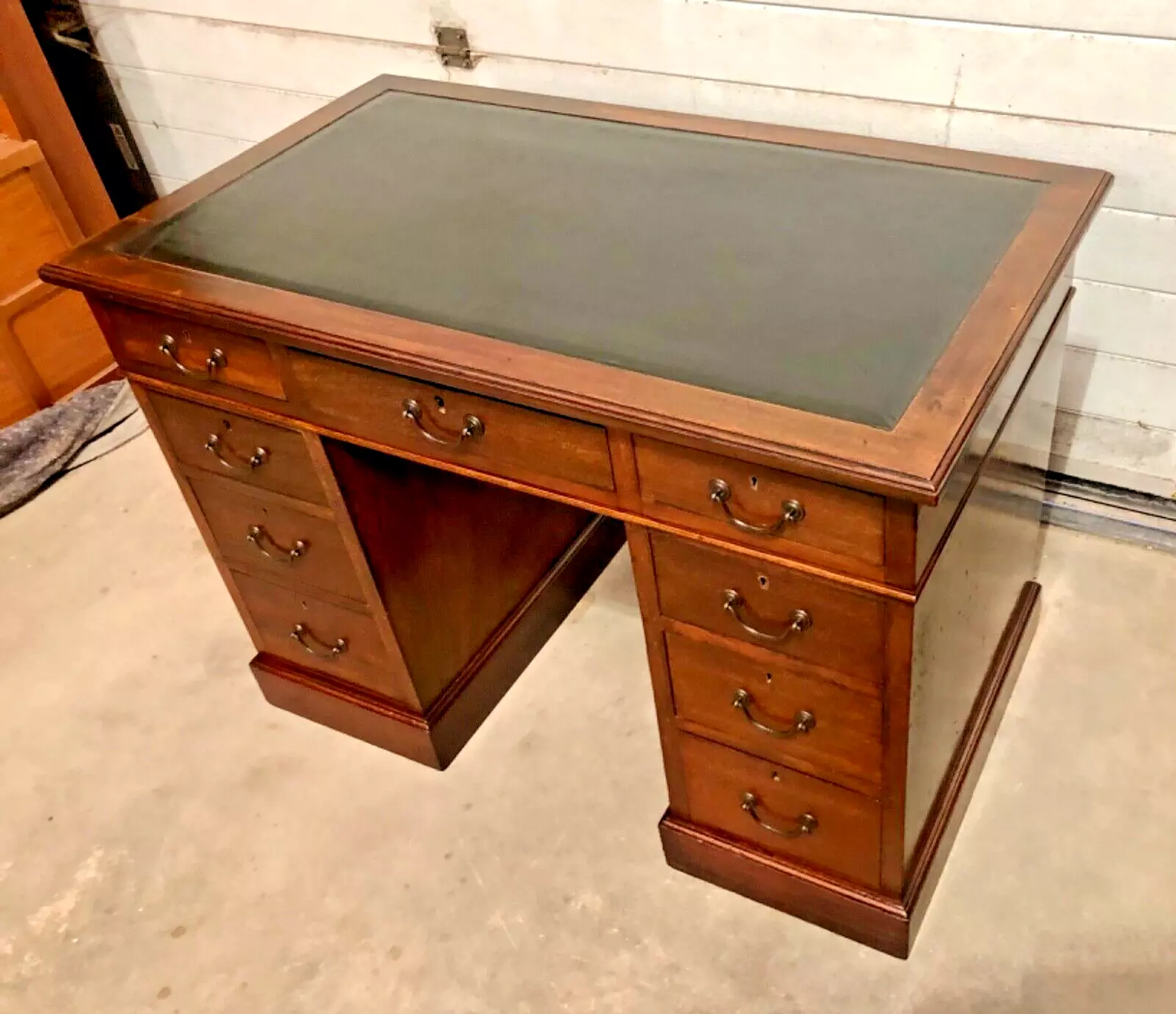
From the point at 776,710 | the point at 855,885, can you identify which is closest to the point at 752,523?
the point at 776,710

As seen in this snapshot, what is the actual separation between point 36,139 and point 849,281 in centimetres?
191

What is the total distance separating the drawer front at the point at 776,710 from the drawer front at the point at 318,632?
492mm

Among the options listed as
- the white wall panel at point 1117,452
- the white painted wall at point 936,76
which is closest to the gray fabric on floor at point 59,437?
the white painted wall at point 936,76

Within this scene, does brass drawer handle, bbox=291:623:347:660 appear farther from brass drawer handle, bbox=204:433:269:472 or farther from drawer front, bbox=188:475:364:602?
brass drawer handle, bbox=204:433:269:472

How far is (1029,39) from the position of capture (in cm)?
133

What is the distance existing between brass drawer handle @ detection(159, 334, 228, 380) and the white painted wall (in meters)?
0.75

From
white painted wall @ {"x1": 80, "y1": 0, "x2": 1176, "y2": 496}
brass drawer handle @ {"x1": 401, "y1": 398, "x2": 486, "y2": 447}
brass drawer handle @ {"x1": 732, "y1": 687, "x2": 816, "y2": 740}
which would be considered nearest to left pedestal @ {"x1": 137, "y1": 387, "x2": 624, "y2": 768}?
brass drawer handle @ {"x1": 401, "y1": 398, "x2": 486, "y2": 447}

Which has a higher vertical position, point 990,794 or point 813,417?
point 813,417

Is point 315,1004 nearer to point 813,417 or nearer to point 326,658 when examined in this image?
point 326,658

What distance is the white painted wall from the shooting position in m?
1.33

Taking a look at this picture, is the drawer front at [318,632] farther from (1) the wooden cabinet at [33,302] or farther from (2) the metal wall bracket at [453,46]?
(1) the wooden cabinet at [33,302]

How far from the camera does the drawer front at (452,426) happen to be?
106cm

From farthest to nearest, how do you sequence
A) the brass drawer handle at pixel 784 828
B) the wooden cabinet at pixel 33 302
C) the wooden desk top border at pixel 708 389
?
the wooden cabinet at pixel 33 302, the brass drawer handle at pixel 784 828, the wooden desk top border at pixel 708 389

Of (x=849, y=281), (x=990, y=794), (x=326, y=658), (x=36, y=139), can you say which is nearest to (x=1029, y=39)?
(x=849, y=281)
